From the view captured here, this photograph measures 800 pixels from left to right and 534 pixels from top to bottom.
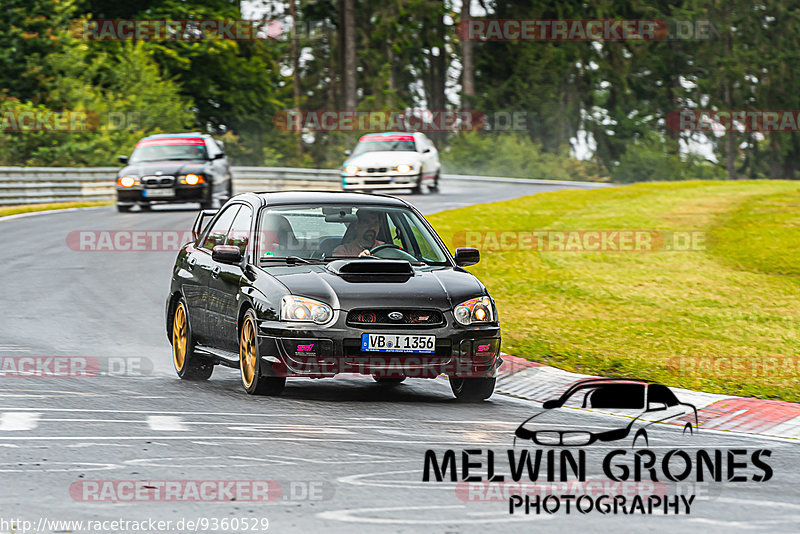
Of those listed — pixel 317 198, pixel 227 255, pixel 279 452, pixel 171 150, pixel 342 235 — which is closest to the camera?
pixel 279 452

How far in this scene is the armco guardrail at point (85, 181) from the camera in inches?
1238

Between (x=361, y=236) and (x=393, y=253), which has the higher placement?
(x=361, y=236)

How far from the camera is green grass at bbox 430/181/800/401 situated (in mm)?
11398

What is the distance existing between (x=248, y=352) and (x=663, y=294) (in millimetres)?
7683

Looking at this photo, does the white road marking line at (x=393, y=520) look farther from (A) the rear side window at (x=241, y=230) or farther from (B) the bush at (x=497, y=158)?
(B) the bush at (x=497, y=158)

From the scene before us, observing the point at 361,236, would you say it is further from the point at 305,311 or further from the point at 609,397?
the point at 609,397

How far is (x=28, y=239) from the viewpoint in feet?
74.3

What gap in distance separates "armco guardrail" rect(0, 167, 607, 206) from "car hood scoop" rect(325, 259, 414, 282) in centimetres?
2275

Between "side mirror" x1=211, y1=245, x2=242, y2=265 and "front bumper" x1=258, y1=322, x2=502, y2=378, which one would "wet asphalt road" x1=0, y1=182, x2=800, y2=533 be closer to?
"front bumper" x1=258, y1=322, x2=502, y2=378

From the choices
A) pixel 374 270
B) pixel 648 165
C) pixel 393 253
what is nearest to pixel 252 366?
pixel 374 270

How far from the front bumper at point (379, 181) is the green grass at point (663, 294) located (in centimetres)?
449

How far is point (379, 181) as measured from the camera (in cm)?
3123

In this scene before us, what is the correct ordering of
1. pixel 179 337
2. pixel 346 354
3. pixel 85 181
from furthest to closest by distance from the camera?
pixel 85 181 → pixel 179 337 → pixel 346 354

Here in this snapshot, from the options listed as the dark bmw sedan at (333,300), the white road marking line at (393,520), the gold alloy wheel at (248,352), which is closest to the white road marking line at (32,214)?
the dark bmw sedan at (333,300)
